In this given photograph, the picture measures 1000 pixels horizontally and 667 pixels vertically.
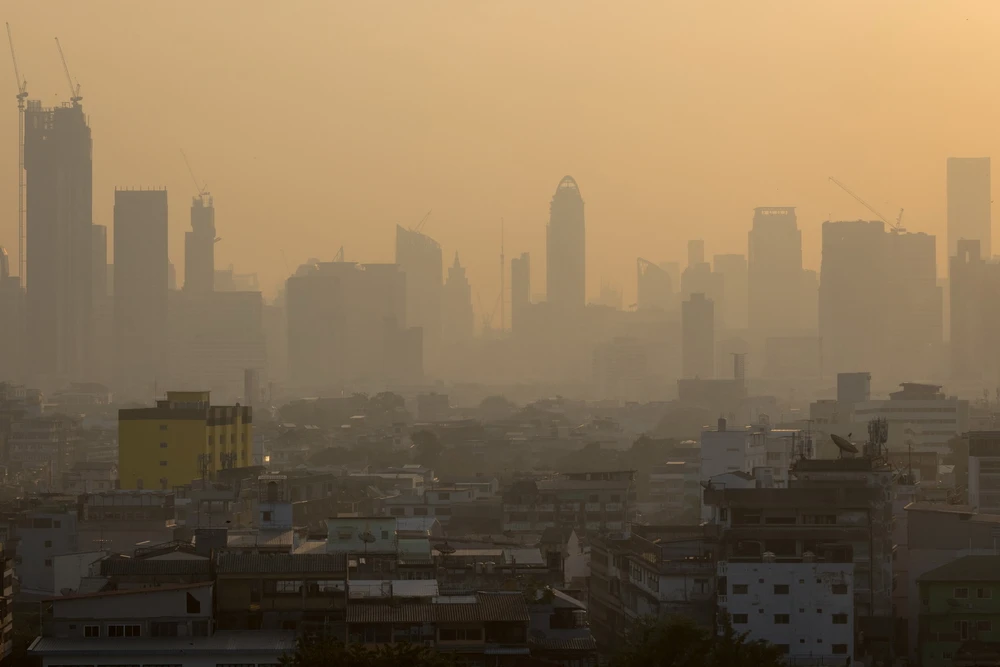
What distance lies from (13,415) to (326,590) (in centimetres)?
6962

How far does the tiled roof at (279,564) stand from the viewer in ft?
76.3

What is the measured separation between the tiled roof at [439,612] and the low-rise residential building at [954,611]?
7.05 m

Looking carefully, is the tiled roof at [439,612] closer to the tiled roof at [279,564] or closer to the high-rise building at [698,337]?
the tiled roof at [279,564]

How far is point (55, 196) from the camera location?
175 meters

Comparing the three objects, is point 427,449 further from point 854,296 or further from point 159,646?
point 854,296

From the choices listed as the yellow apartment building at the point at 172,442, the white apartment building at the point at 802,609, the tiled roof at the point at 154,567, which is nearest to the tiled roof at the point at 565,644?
the white apartment building at the point at 802,609

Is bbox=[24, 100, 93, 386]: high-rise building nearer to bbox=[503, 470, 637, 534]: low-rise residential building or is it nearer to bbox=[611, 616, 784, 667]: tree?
bbox=[503, 470, 637, 534]: low-rise residential building

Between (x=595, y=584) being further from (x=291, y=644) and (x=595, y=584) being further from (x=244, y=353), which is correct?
(x=244, y=353)

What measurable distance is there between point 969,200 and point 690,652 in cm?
17937

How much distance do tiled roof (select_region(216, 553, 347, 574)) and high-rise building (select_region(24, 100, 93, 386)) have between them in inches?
6064

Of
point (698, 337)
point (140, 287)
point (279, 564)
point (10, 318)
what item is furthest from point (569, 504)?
point (10, 318)

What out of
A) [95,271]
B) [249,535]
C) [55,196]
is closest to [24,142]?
[55,196]

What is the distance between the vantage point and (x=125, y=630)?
22047 mm

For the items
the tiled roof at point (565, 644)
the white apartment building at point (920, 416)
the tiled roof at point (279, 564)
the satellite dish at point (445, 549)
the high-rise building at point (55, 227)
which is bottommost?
the tiled roof at point (565, 644)
